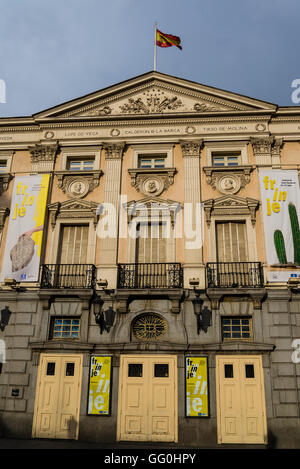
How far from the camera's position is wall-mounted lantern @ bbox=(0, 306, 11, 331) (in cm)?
1662

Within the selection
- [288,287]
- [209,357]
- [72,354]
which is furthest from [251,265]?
[72,354]

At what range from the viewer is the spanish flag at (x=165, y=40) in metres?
20.9

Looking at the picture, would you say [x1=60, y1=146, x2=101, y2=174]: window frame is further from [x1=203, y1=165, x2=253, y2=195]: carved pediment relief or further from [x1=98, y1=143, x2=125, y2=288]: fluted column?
[x1=203, y1=165, x2=253, y2=195]: carved pediment relief

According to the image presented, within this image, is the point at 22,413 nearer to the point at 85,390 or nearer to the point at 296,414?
the point at 85,390

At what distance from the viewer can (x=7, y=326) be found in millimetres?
16609

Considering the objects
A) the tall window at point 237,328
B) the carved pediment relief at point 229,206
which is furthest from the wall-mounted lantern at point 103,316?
the carved pediment relief at point 229,206

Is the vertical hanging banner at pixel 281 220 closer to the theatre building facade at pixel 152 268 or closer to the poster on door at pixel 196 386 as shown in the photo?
the theatre building facade at pixel 152 268

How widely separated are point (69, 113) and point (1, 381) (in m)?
12.9

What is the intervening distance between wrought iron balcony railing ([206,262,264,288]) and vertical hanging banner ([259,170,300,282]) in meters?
0.54

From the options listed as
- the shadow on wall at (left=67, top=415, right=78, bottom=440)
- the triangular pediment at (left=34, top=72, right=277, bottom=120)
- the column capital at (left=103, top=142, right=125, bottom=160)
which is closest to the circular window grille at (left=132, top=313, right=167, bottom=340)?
the shadow on wall at (left=67, top=415, right=78, bottom=440)

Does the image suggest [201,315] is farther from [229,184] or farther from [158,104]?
[158,104]

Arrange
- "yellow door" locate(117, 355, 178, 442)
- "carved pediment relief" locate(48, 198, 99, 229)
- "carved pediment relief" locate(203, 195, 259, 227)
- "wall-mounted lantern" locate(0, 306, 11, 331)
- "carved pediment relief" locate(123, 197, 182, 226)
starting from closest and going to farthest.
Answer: "yellow door" locate(117, 355, 178, 442) < "wall-mounted lantern" locate(0, 306, 11, 331) < "carved pediment relief" locate(203, 195, 259, 227) < "carved pediment relief" locate(123, 197, 182, 226) < "carved pediment relief" locate(48, 198, 99, 229)

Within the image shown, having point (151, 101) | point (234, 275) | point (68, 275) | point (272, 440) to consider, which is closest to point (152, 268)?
point (234, 275)

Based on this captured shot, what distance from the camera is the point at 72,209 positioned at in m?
18.4
